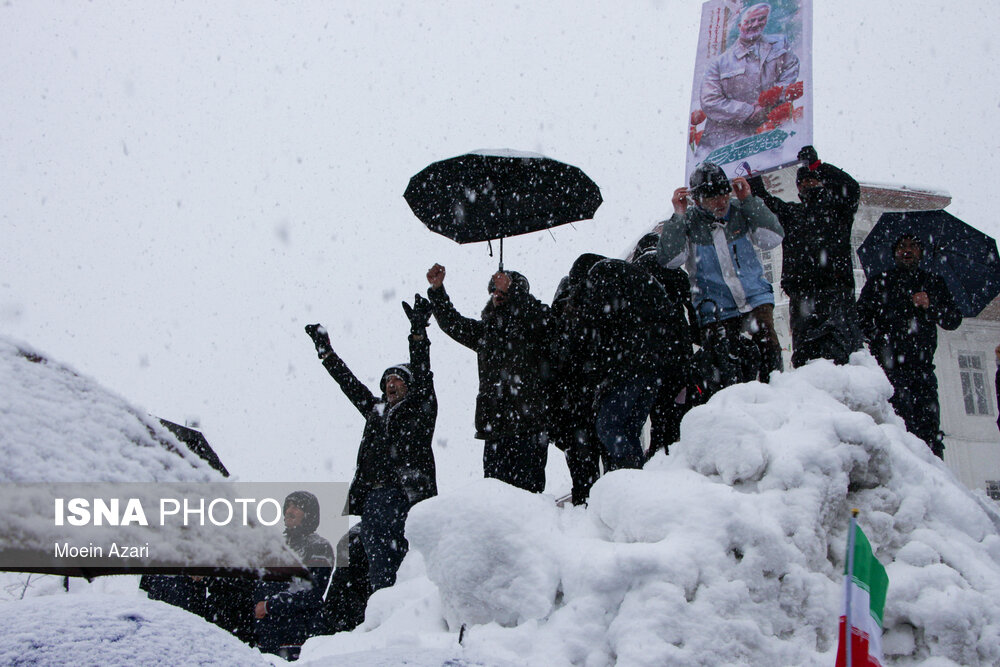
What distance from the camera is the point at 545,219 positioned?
20.7 feet

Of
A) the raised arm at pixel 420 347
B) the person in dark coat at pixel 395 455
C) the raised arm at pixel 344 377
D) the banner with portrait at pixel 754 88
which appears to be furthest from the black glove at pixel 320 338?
the banner with portrait at pixel 754 88

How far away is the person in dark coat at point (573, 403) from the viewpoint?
496 centimetres

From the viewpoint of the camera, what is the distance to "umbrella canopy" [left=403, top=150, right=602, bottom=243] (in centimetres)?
610

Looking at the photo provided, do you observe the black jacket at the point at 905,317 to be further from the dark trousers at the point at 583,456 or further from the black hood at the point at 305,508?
the black hood at the point at 305,508

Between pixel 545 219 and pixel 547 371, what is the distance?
1.72m

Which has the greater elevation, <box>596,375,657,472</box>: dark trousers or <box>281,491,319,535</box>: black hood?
<box>596,375,657,472</box>: dark trousers

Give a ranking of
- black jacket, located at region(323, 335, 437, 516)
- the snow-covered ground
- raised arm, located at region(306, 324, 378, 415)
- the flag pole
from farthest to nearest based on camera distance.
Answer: raised arm, located at region(306, 324, 378, 415), black jacket, located at region(323, 335, 437, 516), the snow-covered ground, the flag pole

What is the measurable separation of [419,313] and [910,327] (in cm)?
358

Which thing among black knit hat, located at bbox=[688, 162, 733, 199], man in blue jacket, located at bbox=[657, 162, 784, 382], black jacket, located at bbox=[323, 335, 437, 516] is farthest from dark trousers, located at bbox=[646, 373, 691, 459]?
black jacket, located at bbox=[323, 335, 437, 516]

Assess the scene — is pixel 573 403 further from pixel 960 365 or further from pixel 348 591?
pixel 960 365

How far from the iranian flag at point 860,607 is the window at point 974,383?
22758 mm

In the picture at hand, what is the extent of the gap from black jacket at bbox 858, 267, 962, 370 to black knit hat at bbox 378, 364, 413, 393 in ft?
11.1

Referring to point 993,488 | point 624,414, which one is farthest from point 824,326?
point 993,488

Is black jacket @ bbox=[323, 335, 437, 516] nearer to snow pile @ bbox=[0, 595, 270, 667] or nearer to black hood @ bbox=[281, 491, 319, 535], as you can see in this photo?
black hood @ bbox=[281, 491, 319, 535]
